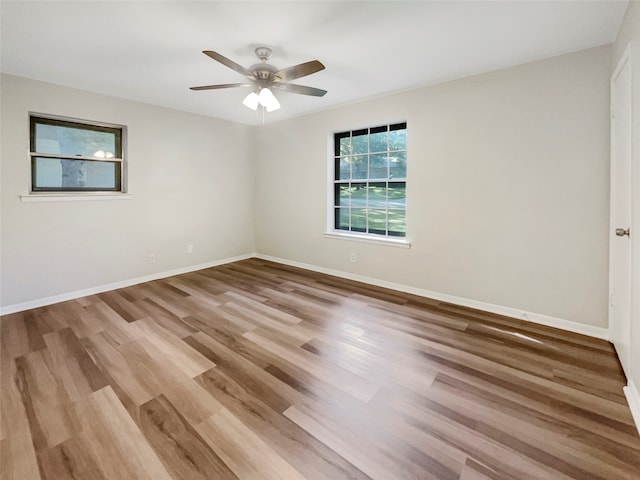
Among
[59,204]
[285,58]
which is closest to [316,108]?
[285,58]

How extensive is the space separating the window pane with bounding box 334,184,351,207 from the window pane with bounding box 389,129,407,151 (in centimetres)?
91

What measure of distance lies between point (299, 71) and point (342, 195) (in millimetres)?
Answer: 2315

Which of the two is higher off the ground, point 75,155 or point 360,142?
point 360,142

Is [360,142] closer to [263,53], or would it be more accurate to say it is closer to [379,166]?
[379,166]

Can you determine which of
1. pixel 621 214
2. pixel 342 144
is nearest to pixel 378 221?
pixel 342 144

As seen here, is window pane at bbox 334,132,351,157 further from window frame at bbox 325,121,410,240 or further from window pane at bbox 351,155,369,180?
window pane at bbox 351,155,369,180

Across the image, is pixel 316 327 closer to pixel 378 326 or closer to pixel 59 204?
pixel 378 326

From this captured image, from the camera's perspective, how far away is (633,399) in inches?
66.2

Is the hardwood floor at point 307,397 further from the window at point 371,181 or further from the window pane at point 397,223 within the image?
the window at point 371,181

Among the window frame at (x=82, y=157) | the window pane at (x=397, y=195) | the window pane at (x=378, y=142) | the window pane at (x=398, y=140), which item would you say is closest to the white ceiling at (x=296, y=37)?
the window frame at (x=82, y=157)

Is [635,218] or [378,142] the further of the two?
[378,142]

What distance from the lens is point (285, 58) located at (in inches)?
106

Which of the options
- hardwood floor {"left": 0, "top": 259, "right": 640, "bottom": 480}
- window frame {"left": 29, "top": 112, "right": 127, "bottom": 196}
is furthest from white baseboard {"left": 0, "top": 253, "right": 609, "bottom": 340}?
window frame {"left": 29, "top": 112, "right": 127, "bottom": 196}

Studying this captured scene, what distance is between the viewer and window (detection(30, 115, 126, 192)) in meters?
3.29
